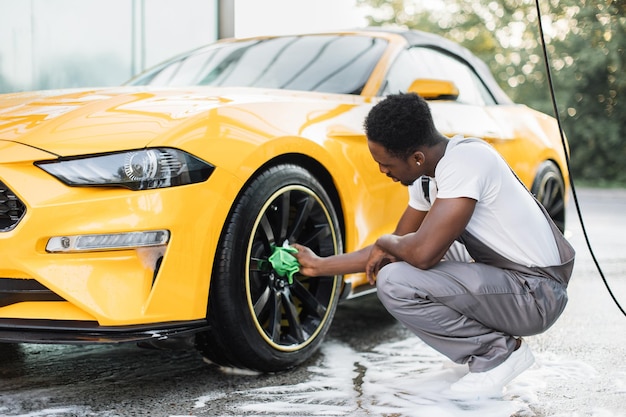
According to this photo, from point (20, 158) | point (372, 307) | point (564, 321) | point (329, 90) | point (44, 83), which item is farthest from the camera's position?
point (44, 83)

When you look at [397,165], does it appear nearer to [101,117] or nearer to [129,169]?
[129,169]

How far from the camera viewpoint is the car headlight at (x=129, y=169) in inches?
111

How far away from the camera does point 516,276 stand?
3.16 metres

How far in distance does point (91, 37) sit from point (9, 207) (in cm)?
606

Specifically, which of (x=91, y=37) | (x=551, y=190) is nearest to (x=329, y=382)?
(x=551, y=190)

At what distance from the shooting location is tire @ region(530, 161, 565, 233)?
531cm

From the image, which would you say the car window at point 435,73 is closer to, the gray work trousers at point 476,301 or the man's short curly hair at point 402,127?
the man's short curly hair at point 402,127

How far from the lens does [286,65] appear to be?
14.1 ft

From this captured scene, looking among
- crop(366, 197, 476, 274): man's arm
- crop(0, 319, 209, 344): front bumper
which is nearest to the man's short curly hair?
crop(366, 197, 476, 274): man's arm

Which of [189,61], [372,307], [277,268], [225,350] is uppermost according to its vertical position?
[189,61]

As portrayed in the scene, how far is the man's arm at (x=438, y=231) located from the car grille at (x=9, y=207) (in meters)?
1.35

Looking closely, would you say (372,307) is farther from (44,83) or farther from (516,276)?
(44,83)

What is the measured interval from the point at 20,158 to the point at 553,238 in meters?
1.96

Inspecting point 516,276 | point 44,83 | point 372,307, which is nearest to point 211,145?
point 516,276
